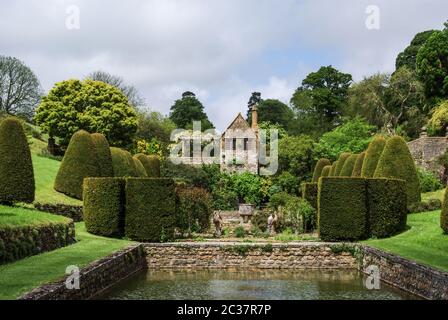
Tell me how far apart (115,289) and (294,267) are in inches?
294

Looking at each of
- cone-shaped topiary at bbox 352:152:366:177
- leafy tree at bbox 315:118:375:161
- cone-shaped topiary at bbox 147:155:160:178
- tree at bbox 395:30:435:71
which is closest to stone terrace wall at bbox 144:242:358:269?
cone-shaped topiary at bbox 352:152:366:177

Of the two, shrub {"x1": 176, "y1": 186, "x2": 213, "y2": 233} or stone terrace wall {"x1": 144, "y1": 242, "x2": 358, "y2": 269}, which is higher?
shrub {"x1": 176, "y1": 186, "x2": 213, "y2": 233}

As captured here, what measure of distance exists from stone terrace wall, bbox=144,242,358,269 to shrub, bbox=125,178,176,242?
179 cm

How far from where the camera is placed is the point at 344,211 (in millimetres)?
21672

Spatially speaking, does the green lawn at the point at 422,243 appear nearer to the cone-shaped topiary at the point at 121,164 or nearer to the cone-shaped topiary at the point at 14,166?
the cone-shaped topiary at the point at 14,166

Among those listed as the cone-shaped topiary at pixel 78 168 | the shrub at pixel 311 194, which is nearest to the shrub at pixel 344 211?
the shrub at pixel 311 194

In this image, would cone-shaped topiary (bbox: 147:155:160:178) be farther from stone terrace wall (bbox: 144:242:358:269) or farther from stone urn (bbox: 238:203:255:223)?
stone terrace wall (bbox: 144:242:358:269)

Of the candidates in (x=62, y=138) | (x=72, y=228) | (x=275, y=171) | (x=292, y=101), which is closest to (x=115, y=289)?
(x=72, y=228)

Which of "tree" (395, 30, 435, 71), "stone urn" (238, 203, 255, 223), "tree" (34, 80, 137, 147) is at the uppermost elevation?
"tree" (395, 30, 435, 71)

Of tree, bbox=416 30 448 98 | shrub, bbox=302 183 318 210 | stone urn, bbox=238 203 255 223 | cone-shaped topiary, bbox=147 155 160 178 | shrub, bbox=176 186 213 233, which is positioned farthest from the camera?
tree, bbox=416 30 448 98

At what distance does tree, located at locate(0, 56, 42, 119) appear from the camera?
60.6m

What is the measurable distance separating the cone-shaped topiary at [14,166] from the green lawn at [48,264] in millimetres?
2627

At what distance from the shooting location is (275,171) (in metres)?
49.1
